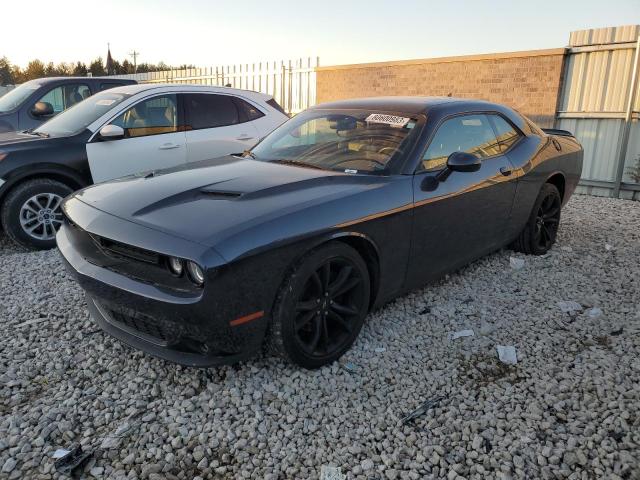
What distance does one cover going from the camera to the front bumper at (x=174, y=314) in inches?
95.5

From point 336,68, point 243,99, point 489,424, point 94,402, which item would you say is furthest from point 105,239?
point 336,68

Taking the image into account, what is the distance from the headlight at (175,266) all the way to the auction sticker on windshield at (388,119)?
197 centimetres

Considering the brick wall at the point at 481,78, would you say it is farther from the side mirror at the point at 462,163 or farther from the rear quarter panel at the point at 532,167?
the side mirror at the point at 462,163

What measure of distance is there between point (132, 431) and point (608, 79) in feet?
30.5

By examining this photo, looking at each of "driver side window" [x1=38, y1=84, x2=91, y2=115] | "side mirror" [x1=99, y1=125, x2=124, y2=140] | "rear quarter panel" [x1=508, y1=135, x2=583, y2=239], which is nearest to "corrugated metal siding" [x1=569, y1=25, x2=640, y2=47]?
"rear quarter panel" [x1=508, y1=135, x2=583, y2=239]

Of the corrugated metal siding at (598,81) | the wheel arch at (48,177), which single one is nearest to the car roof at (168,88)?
the wheel arch at (48,177)

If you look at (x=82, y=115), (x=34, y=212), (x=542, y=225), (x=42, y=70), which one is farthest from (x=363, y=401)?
(x=42, y=70)

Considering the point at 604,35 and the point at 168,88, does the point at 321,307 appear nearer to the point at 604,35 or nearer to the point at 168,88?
the point at 168,88

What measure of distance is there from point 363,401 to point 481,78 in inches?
341

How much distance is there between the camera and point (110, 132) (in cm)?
543

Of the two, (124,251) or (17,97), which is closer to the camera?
(124,251)

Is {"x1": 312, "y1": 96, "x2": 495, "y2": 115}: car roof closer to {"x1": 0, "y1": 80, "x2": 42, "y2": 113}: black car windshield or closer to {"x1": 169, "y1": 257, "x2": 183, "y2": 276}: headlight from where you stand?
{"x1": 169, "y1": 257, "x2": 183, "y2": 276}: headlight

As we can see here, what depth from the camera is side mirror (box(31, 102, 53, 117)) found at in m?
7.95

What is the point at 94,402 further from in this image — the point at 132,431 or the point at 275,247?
the point at 275,247
